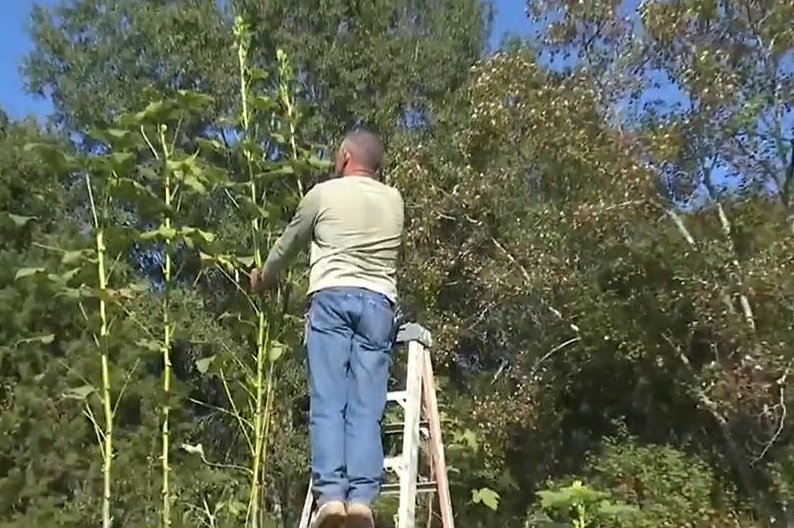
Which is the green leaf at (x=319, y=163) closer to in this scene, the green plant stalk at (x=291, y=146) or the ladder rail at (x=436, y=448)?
the green plant stalk at (x=291, y=146)

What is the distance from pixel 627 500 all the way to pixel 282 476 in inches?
116

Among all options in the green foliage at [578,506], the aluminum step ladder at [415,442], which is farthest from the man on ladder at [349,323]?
the green foliage at [578,506]

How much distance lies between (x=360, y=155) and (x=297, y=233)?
0.22 meters

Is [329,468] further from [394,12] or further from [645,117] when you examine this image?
[394,12]

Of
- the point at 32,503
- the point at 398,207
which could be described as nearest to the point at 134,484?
the point at 32,503

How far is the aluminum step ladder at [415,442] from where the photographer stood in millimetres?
2449

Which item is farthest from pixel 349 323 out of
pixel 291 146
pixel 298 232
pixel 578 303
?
pixel 578 303

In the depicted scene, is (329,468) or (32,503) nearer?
(329,468)

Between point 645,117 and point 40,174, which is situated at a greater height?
point 40,174

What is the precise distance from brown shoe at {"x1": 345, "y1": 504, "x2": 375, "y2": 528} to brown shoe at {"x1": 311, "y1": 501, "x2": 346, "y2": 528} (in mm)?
14

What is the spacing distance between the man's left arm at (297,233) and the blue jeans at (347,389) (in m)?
0.14

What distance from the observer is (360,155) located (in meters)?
2.39

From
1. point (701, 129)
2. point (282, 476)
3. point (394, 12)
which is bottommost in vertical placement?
point (282, 476)

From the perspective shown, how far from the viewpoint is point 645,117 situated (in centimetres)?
851
